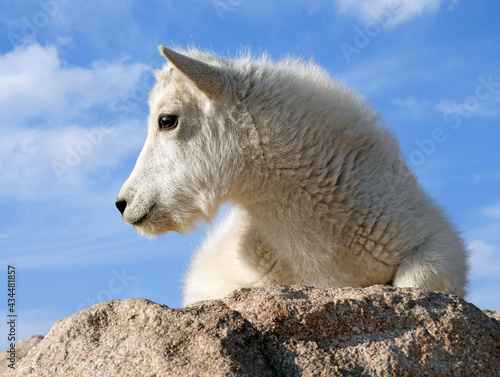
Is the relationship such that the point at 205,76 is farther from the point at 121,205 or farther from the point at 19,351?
the point at 19,351

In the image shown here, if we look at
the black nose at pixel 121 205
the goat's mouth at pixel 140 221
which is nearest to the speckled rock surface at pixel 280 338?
the goat's mouth at pixel 140 221

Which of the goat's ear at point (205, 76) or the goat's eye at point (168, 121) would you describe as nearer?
the goat's ear at point (205, 76)

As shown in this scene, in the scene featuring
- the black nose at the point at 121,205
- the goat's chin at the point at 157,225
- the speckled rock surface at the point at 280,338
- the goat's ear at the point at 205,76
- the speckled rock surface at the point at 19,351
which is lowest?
the speckled rock surface at the point at 280,338

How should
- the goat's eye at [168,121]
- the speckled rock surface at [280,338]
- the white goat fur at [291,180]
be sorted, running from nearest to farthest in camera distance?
the speckled rock surface at [280,338] → the white goat fur at [291,180] → the goat's eye at [168,121]

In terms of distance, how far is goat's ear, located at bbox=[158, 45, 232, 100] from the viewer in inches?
207

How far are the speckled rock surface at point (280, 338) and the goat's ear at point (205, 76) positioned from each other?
Answer: 228 centimetres

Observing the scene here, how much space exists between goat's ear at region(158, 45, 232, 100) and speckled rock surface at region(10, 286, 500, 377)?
2278 mm

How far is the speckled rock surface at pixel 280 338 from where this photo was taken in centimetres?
323

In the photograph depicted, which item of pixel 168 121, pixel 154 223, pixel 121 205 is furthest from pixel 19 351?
pixel 168 121

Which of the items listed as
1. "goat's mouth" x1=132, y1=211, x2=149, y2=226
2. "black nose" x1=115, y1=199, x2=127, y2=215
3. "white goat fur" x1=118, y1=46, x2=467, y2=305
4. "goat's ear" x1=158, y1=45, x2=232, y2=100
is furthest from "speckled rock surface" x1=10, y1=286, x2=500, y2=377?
"goat's ear" x1=158, y1=45, x2=232, y2=100

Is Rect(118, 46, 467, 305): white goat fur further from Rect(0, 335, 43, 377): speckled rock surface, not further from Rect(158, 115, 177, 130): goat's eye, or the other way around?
Rect(0, 335, 43, 377): speckled rock surface

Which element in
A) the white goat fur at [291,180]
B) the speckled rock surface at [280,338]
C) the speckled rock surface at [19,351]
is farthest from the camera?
→ the speckled rock surface at [19,351]

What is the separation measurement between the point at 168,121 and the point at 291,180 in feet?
4.66

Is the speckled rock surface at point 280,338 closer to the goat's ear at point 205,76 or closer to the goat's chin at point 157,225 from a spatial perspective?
the goat's chin at point 157,225
